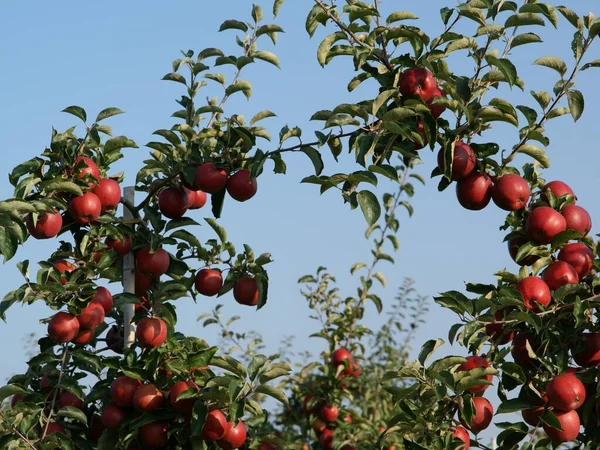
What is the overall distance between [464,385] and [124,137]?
5.68ft

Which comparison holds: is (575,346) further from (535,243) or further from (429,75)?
(429,75)

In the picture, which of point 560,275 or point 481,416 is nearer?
point 481,416

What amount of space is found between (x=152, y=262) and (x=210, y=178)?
43cm

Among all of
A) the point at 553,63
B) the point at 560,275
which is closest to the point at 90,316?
the point at 560,275

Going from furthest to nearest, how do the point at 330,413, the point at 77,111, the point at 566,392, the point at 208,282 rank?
the point at 330,413
the point at 208,282
the point at 77,111
the point at 566,392

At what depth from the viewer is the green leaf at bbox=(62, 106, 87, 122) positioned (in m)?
3.53

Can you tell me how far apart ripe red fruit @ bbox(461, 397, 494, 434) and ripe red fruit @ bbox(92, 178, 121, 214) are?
5.27 ft

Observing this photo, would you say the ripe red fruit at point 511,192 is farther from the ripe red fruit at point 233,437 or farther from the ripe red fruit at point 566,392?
the ripe red fruit at point 233,437

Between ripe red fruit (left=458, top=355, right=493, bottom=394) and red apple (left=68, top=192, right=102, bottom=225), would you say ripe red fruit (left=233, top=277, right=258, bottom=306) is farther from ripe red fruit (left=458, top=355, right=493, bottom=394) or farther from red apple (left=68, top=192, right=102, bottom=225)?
ripe red fruit (left=458, top=355, right=493, bottom=394)

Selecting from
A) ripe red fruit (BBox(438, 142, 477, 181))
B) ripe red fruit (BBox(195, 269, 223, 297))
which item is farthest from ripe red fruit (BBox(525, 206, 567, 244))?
ripe red fruit (BBox(195, 269, 223, 297))

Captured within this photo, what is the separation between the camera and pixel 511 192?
322cm

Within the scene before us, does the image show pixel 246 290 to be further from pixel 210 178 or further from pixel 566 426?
pixel 566 426

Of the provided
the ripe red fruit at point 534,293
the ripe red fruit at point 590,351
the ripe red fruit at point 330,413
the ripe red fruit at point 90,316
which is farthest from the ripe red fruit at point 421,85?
the ripe red fruit at point 330,413

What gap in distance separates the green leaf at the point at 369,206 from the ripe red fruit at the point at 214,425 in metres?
0.92
